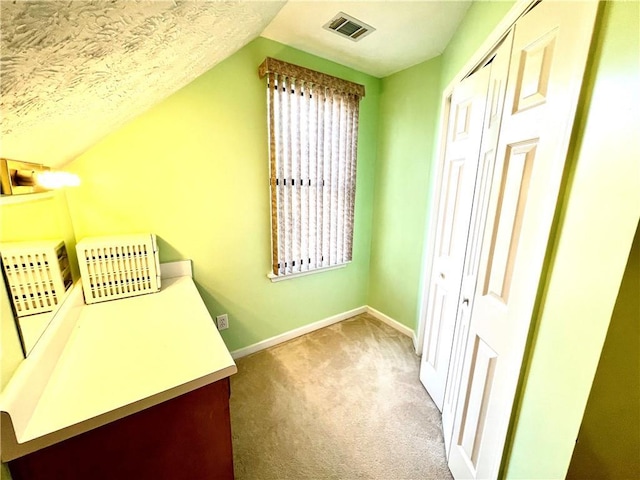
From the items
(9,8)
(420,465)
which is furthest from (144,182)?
(420,465)

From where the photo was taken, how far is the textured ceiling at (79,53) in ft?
1.01

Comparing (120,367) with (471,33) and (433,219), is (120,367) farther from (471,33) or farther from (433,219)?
→ (471,33)

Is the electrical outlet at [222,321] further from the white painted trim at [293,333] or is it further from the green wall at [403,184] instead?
the green wall at [403,184]

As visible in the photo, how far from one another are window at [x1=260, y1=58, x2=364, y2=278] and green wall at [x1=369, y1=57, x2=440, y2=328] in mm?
337

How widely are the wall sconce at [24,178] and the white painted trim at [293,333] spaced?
5.44 ft

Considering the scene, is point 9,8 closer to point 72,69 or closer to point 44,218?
point 72,69

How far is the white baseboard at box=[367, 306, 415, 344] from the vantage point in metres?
2.51

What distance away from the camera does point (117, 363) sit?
894 millimetres

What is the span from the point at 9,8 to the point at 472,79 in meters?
1.62

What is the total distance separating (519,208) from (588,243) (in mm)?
295

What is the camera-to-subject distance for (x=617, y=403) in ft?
1.94

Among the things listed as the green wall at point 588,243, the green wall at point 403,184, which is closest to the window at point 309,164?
the green wall at point 403,184

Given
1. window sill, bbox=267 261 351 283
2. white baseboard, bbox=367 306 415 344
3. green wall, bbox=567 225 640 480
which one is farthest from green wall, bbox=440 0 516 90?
white baseboard, bbox=367 306 415 344

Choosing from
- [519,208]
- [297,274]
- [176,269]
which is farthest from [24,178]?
[297,274]
